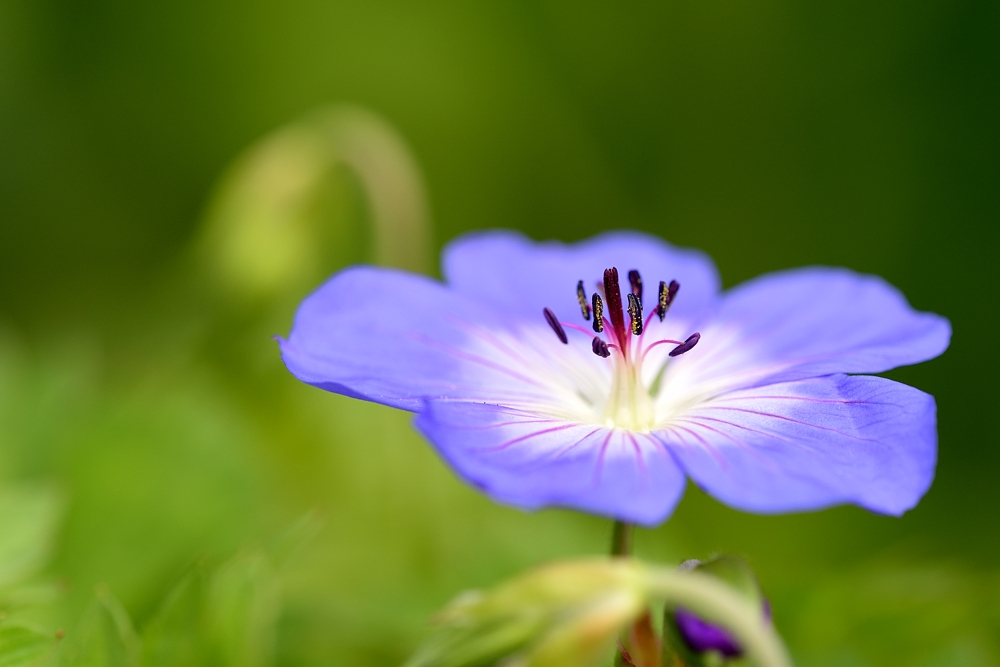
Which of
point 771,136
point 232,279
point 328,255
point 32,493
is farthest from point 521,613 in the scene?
point 771,136

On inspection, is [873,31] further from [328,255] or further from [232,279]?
[232,279]

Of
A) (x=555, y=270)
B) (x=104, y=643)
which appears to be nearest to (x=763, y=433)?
(x=555, y=270)

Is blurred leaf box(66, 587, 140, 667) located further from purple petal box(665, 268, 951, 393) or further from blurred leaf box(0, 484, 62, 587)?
purple petal box(665, 268, 951, 393)

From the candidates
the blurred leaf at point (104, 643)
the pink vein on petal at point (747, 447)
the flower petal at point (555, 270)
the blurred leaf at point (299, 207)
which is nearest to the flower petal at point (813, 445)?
the pink vein on petal at point (747, 447)

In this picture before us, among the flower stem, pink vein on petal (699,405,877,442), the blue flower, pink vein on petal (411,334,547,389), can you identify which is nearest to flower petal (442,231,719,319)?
the blue flower

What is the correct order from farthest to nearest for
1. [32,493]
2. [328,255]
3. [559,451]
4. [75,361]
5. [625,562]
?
[328,255] < [75,361] < [32,493] < [559,451] < [625,562]

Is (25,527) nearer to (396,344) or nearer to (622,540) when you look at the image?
(396,344)
